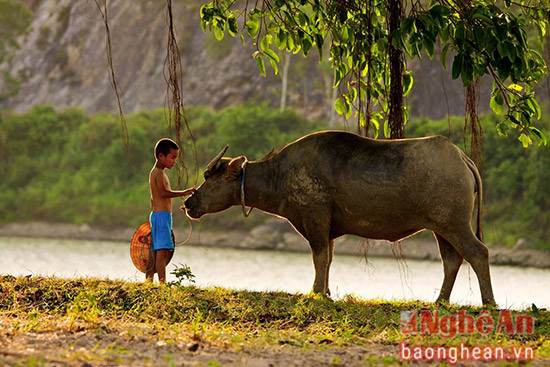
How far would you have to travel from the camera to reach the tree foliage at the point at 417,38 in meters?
7.30

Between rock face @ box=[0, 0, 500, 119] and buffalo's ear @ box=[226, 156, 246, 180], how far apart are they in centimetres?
4075

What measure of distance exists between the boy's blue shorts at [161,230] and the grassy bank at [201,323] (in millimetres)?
772

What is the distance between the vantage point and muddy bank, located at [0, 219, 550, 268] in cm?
3197

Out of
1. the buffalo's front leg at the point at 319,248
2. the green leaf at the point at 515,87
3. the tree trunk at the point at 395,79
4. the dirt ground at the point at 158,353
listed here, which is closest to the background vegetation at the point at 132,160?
the tree trunk at the point at 395,79

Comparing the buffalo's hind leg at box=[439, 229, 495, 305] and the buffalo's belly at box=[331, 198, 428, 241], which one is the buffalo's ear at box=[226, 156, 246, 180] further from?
the buffalo's hind leg at box=[439, 229, 495, 305]

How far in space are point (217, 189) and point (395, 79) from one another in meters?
2.19

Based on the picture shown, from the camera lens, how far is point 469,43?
7477 mm

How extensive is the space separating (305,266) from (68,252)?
7.52 m

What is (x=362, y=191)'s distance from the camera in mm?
8086

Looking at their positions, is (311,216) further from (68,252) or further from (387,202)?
(68,252)

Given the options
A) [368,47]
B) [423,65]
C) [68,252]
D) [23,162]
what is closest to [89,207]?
[23,162]

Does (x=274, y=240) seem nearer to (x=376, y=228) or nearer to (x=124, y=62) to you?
(x=376, y=228)

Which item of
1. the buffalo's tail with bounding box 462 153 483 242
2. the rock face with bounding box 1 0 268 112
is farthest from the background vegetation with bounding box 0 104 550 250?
the buffalo's tail with bounding box 462 153 483 242

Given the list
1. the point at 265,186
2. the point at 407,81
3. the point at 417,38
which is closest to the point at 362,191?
the point at 265,186
